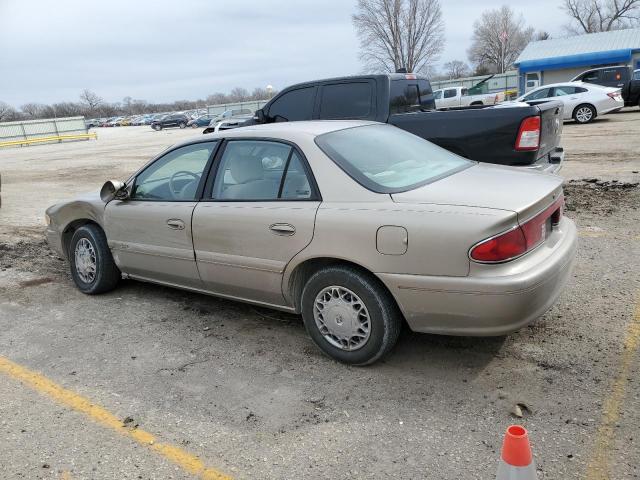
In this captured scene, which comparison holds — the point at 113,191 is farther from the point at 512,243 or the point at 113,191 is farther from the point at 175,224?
the point at 512,243

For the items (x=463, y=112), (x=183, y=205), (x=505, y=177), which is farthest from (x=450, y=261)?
(x=463, y=112)

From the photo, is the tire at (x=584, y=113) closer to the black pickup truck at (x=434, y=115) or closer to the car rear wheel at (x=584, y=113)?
the car rear wheel at (x=584, y=113)

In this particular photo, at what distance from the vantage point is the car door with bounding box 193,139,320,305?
356 centimetres

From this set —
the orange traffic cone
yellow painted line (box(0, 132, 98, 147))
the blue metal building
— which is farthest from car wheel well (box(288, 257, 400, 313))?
yellow painted line (box(0, 132, 98, 147))

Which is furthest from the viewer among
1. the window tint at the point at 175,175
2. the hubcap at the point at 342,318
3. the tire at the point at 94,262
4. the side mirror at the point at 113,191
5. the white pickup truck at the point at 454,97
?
the white pickup truck at the point at 454,97

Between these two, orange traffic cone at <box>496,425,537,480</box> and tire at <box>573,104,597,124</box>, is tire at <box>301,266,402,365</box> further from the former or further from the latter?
tire at <box>573,104,597,124</box>

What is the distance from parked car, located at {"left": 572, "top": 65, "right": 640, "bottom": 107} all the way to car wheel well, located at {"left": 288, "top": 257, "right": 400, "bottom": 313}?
22430mm

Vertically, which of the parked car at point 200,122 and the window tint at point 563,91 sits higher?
the window tint at point 563,91

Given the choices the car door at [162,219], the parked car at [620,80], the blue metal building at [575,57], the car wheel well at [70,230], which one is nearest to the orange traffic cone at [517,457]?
the car door at [162,219]

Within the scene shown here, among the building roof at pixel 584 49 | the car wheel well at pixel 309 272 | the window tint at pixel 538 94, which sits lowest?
the car wheel well at pixel 309 272

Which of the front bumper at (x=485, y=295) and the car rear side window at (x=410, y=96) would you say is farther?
the car rear side window at (x=410, y=96)

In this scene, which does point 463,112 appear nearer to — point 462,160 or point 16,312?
point 462,160

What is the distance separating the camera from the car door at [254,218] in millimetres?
3557

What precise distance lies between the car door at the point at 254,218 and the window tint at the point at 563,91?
1786 cm
